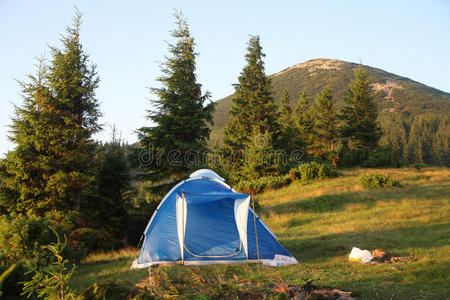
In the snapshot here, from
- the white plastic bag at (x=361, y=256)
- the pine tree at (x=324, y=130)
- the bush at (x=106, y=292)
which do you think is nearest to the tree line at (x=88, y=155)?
the bush at (x=106, y=292)

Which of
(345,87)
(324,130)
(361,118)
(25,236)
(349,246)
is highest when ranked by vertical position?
(345,87)

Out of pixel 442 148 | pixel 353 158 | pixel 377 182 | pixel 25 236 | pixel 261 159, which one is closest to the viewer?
pixel 25 236

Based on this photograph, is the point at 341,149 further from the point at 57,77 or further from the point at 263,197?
the point at 57,77

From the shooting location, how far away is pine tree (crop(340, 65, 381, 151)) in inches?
1372

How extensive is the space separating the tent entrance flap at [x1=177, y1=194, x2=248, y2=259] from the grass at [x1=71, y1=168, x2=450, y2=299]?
566 millimetres

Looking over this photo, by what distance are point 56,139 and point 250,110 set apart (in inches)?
799

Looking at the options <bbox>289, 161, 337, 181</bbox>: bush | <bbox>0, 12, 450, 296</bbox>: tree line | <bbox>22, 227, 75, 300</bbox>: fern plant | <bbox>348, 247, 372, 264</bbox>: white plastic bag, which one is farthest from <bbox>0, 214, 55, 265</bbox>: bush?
<bbox>289, 161, 337, 181</bbox>: bush

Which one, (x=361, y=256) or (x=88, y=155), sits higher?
(x=88, y=155)

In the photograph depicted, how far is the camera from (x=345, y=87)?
141750 mm

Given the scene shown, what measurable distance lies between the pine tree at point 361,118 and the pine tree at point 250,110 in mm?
11854

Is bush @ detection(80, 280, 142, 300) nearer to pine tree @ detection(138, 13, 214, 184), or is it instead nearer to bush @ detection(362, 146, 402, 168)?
pine tree @ detection(138, 13, 214, 184)

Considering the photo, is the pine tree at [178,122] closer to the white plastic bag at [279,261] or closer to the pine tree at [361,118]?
the white plastic bag at [279,261]

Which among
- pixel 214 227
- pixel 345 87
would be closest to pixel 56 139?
pixel 214 227

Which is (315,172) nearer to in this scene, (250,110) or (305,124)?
(250,110)
